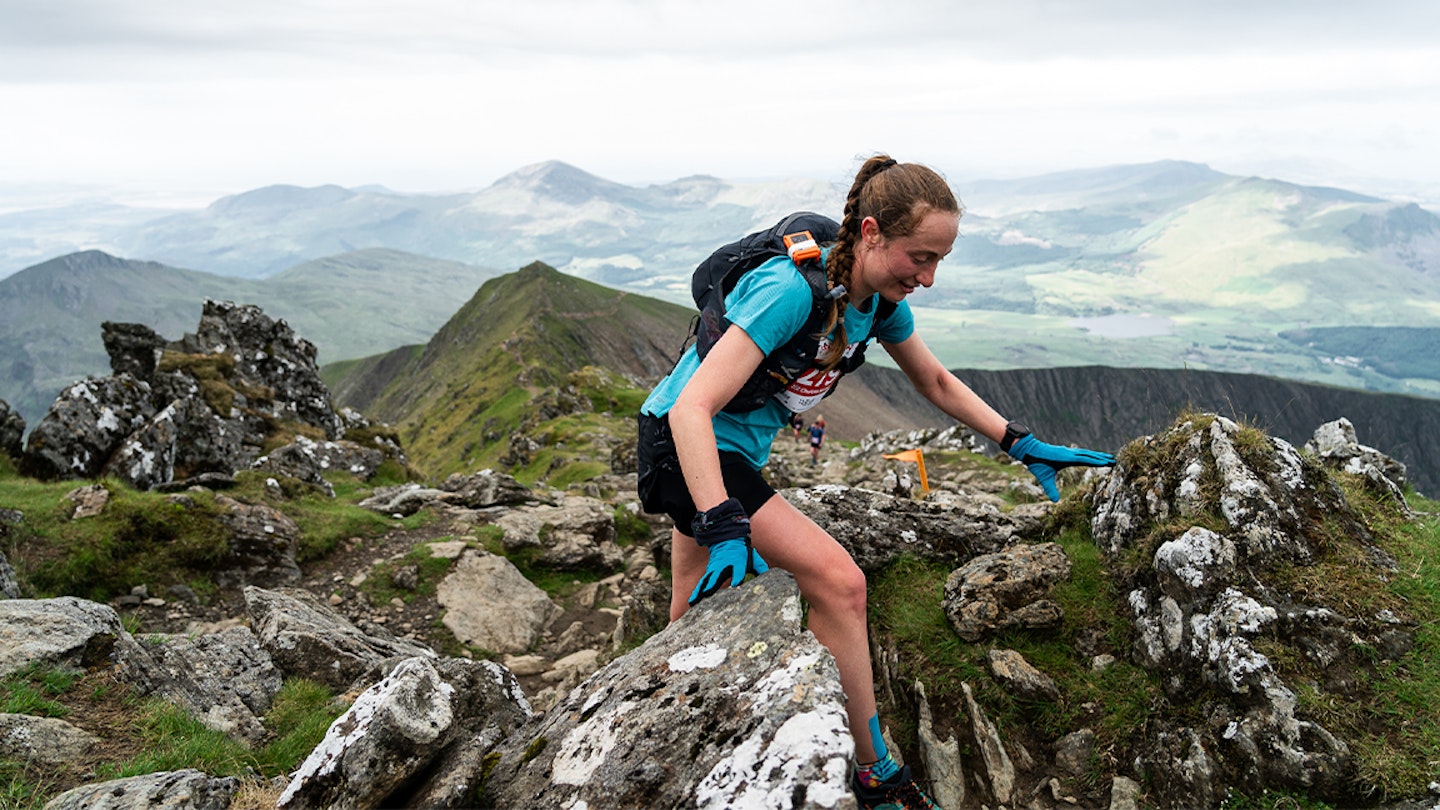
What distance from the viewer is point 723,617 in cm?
543

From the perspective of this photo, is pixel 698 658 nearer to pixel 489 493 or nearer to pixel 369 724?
pixel 369 724

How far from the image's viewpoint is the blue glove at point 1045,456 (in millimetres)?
6820

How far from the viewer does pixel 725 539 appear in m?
4.71

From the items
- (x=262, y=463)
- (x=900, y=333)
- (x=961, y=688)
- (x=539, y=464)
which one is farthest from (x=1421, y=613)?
(x=539, y=464)

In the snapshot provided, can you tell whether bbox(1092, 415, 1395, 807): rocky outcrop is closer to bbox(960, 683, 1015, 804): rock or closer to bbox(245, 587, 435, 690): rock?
bbox(960, 683, 1015, 804): rock

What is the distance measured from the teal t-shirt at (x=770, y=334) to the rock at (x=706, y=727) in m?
1.14

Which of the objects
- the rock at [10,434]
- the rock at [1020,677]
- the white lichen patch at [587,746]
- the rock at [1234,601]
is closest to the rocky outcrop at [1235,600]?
the rock at [1234,601]

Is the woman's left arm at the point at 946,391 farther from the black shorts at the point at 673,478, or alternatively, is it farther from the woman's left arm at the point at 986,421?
the black shorts at the point at 673,478

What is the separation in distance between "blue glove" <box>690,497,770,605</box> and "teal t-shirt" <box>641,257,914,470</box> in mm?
850

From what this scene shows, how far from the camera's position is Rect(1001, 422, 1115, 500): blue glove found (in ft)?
22.4

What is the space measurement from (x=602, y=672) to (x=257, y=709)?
18.2 feet

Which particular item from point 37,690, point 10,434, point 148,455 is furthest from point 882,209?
point 10,434

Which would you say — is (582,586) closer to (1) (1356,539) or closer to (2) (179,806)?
(2) (179,806)

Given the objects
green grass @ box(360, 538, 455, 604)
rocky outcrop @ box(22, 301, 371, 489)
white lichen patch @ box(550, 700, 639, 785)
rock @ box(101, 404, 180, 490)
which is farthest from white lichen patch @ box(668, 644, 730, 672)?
rock @ box(101, 404, 180, 490)
